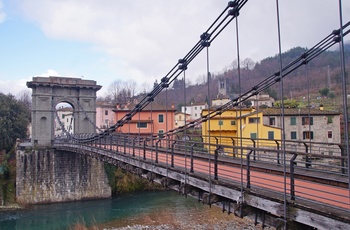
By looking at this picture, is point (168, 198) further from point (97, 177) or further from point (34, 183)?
point (34, 183)

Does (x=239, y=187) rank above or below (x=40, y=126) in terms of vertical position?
below

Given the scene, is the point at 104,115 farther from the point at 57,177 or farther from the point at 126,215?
the point at 126,215

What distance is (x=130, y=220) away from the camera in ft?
52.2

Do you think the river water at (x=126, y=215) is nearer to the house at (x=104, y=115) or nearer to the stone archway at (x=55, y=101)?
the stone archway at (x=55, y=101)

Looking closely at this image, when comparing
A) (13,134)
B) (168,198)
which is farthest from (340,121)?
(13,134)

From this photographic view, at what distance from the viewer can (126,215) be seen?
55.4ft

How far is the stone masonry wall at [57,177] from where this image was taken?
19.8m

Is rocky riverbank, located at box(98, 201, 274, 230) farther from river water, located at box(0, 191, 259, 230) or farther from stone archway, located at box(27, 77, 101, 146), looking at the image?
stone archway, located at box(27, 77, 101, 146)

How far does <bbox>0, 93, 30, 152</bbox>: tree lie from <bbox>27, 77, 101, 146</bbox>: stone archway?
2.05 meters

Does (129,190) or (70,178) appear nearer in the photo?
(70,178)

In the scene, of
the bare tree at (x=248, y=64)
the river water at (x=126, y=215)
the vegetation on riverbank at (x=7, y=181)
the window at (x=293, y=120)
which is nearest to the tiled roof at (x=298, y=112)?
the window at (x=293, y=120)

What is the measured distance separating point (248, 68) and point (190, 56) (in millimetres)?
A: 7756

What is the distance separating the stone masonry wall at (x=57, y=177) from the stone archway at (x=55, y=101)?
1.90 metres

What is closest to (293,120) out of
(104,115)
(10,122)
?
(10,122)
